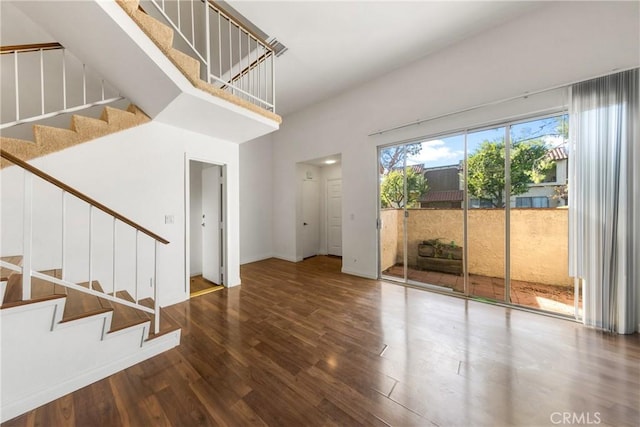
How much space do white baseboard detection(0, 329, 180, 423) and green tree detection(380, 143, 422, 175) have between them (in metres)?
3.82

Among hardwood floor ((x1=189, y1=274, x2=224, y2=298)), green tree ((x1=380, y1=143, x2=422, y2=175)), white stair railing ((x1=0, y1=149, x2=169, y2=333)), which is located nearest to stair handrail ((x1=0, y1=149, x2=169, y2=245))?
white stair railing ((x1=0, y1=149, x2=169, y2=333))

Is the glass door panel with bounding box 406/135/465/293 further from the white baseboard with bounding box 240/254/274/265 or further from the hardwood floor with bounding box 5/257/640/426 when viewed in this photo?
the white baseboard with bounding box 240/254/274/265

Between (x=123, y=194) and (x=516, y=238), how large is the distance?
5.06 metres

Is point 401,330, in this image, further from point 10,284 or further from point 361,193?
point 10,284

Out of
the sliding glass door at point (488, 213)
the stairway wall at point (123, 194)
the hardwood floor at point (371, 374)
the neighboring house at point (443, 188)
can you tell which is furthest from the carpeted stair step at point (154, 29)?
the neighboring house at point (443, 188)

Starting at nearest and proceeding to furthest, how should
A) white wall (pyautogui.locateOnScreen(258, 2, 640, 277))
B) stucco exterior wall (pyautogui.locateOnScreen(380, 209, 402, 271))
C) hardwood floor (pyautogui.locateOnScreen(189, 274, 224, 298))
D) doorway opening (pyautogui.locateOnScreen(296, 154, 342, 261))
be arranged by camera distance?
white wall (pyautogui.locateOnScreen(258, 2, 640, 277)) < hardwood floor (pyautogui.locateOnScreen(189, 274, 224, 298)) < stucco exterior wall (pyautogui.locateOnScreen(380, 209, 402, 271)) < doorway opening (pyautogui.locateOnScreen(296, 154, 342, 261))

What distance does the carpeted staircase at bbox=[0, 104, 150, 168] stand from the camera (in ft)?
6.91

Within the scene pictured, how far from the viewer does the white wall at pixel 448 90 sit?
7.64 ft

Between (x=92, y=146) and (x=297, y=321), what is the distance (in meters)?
3.07

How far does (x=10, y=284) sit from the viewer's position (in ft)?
6.08

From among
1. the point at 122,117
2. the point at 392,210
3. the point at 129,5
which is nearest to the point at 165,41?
the point at 129,5

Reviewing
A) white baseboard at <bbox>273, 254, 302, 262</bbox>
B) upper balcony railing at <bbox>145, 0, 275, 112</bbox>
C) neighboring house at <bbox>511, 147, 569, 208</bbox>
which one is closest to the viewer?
neighboring house at <bbox>511, 147, 569, 208</bbox>

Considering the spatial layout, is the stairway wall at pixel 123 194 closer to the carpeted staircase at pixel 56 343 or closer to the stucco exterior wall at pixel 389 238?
the carpeted staircase at pixel 56 343

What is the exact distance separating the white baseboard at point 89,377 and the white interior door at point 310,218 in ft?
12.9
